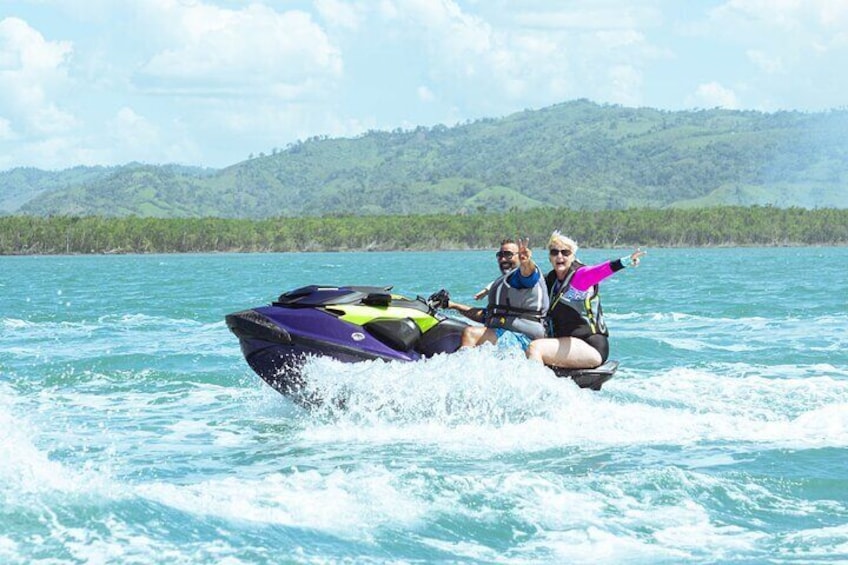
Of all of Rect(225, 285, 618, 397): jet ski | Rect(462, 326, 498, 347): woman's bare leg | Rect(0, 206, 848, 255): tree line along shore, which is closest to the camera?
Rect(225, 285, 618, 397): jet ski

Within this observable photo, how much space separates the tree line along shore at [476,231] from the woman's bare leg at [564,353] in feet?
465

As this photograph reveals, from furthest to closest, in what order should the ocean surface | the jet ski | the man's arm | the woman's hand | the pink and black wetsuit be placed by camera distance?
the man's arm
the jet ski
the pink and black wetsuit
the woman's hand
the ocean surface

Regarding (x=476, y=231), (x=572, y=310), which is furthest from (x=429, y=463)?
(x=476, y=231)

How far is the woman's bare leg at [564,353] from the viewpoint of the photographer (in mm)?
10234

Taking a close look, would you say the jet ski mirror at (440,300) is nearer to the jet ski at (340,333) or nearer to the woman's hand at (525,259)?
the jet ski at (340,333)

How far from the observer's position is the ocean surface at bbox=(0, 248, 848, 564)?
6.82 metres

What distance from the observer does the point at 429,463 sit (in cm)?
877

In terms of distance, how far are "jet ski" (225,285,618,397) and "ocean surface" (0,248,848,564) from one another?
0.21m

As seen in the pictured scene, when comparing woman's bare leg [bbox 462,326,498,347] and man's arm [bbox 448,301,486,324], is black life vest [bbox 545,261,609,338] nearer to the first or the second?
woman's bare leg [bbox 462,326,498,347]

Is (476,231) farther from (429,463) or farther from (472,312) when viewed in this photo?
(429,463)

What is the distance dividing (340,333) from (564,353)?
1893mm

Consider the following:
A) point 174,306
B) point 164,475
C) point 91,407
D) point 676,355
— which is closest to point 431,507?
point 164,475

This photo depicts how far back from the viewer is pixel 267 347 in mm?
10383

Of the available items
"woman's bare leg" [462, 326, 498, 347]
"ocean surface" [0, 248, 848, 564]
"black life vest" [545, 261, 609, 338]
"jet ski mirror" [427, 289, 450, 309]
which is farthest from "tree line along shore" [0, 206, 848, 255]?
"black life vest" [545, 261, 609, 338]
